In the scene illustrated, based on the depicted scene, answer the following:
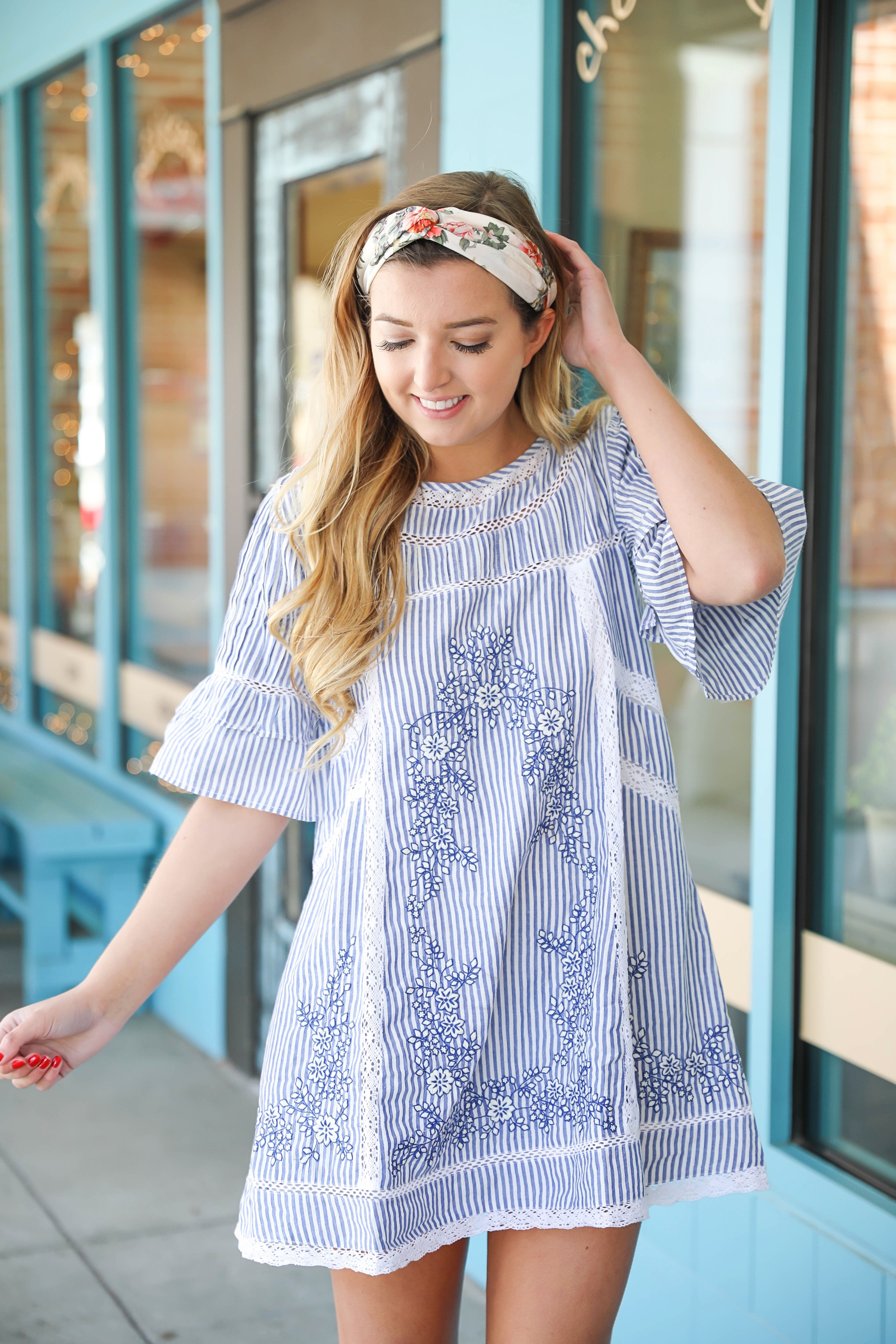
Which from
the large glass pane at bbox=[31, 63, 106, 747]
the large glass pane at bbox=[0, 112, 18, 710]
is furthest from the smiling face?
the large glass pane at bbox=[0, 112, 18, 710]

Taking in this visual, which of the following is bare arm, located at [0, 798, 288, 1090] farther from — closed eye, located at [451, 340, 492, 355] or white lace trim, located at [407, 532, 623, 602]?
closed eye, located at [451, 340, 492, 355]

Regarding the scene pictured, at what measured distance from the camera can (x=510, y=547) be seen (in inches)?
60.1

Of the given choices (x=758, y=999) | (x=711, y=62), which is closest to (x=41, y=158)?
(x=711, y=62)

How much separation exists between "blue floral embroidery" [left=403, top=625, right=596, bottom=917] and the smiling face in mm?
236

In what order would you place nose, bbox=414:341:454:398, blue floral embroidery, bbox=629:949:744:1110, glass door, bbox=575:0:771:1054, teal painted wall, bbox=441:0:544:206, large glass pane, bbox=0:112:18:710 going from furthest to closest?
1. large glass pane, bbox=0:112:18:710
2. teal painted wall, bbox=441:0:544:206
3. glass door, bbox=575:0:771:1054
4. blue floral embroidery, bbox=629:949:744:1110
5. nose, bbox=414:341:454:398

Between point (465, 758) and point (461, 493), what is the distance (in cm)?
28

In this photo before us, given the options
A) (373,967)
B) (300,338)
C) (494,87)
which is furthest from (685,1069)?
(300,338)

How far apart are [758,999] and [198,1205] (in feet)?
5.07

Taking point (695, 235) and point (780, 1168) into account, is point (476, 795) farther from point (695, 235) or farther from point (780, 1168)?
point (695, 235)

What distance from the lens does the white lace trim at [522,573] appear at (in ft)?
4.94

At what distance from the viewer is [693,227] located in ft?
8.63

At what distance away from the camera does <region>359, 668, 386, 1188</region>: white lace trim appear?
1.46 meters

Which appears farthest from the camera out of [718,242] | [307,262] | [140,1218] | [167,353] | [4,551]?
[4,551]

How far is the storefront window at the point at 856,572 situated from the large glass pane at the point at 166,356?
2.48 meters
